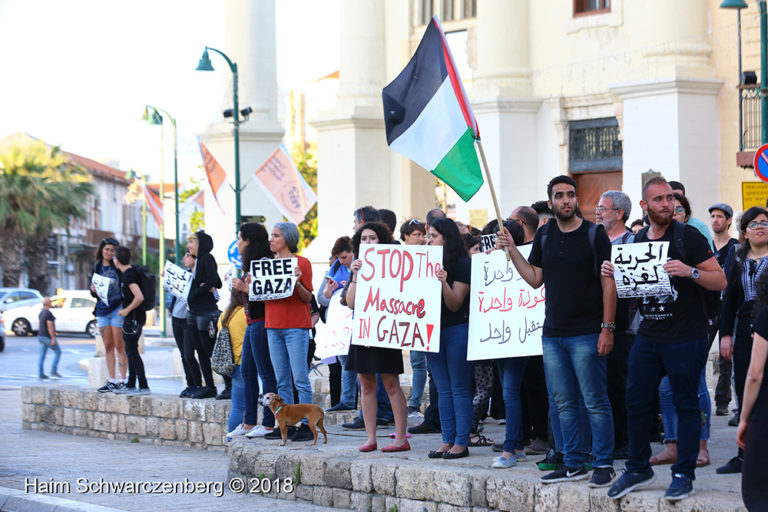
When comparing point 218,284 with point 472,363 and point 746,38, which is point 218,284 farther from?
point 746,38

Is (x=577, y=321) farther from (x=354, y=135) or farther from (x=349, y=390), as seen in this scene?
(x=354, y=135)

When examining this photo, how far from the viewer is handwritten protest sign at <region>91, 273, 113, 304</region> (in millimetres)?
15539

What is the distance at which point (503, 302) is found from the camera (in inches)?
391

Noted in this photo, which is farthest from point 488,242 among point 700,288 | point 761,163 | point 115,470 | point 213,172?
point 213,172

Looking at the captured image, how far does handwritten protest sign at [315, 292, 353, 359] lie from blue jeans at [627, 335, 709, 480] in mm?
5415

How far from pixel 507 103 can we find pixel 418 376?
13945 millimetres

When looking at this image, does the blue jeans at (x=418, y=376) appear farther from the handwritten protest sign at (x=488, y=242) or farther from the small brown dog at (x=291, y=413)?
the handwritten protest sign at (x=488, y=242)

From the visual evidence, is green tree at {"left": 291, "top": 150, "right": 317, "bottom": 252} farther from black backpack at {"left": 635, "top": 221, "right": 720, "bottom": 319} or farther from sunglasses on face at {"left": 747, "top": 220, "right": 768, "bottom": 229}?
black backpack at {"left": 635, "top": 221, "right": 720, "bottom": 319}

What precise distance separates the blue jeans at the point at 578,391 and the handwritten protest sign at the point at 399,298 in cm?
148

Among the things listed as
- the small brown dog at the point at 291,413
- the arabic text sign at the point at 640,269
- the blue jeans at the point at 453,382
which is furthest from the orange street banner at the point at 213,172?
the arabic text sign at the point at 640,269

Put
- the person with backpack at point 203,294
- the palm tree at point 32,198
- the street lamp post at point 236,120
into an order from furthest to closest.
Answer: the palm tree at point 32,198 < the street lamp post at point 236,120 < the person with backpack at point 203,294

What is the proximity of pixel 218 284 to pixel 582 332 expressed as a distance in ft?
21.1

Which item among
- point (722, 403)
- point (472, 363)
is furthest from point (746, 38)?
point (472, 363)

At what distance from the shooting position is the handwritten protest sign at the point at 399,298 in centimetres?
1001
